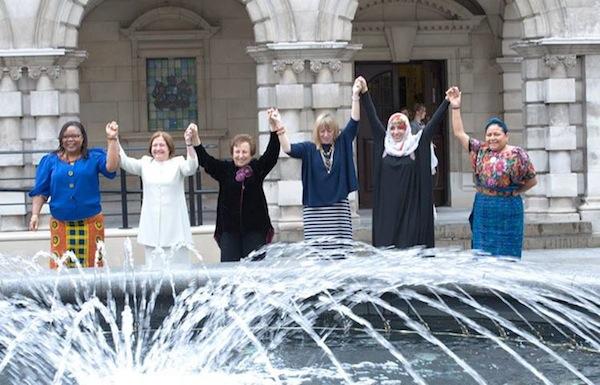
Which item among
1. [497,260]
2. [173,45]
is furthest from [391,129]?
[173,45]

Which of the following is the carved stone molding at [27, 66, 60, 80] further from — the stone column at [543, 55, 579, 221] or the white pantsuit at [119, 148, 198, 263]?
the white pantsuit at [119, 148, 198, 263]

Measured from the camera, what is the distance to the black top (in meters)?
10.9

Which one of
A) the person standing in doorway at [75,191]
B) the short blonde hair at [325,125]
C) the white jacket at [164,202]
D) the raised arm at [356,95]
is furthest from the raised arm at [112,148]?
the raised arm at [356,95]

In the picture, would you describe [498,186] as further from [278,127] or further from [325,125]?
[278,127]

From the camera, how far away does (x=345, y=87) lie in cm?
1894

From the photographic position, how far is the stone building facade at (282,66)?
18297 millimetres

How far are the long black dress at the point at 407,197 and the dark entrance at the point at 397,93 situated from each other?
1193 centimetres

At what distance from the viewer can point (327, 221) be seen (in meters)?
11.1

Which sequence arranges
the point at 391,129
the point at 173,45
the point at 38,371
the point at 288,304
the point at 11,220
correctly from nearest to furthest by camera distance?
the point at 38,371
the point at 288,304
the point at 391,129
the point at 11,220
the point at 173,45

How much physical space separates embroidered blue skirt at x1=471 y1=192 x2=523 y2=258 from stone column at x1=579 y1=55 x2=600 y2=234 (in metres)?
8.48

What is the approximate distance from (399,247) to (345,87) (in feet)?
27.1

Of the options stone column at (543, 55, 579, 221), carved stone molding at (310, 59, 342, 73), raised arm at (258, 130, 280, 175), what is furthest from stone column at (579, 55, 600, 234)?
raised arm at (258, 130, 280, 175)

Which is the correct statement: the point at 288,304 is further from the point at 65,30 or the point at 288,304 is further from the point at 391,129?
the point at 65,30

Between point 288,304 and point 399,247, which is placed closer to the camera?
point 288,304
